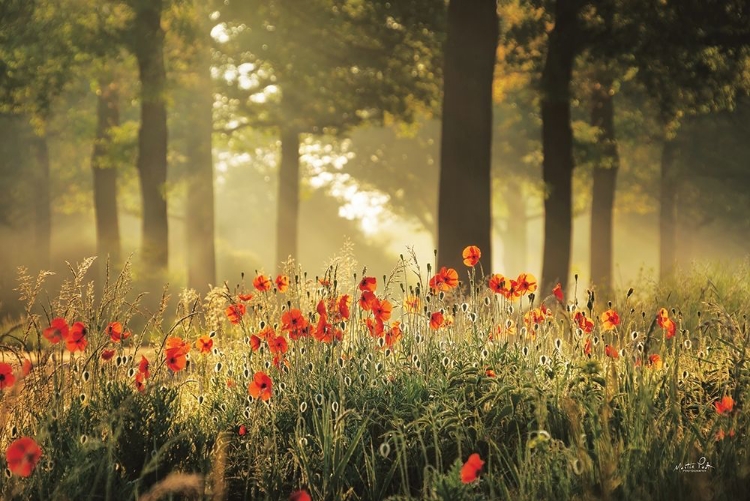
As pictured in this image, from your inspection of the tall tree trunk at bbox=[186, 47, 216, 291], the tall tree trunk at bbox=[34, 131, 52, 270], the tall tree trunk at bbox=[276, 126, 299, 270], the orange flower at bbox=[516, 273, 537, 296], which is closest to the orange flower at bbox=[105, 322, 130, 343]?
the orange flower at bbox=[516, 273, 537, 296]

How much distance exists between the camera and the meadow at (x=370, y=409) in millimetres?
3379

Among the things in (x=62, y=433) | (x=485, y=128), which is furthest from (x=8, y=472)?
(x=485, y=128)

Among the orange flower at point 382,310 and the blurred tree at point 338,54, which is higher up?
the blurred tree at point 338,54

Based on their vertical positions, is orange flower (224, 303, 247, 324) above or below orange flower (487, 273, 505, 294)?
below

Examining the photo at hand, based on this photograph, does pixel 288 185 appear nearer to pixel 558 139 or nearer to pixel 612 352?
pixel 558 139

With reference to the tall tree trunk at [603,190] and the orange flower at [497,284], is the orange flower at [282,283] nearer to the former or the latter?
the orange flower at [497,284]

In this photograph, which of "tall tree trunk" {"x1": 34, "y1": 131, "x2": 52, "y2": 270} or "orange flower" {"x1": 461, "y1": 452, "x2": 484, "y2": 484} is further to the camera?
"tall tree trunk" {"x1": 34, "y1": 131, "x2": 52, "y2": 270}

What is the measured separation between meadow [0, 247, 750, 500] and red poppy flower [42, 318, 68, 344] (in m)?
0.01

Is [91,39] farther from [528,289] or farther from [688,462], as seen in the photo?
[688,462]

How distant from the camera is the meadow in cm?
338

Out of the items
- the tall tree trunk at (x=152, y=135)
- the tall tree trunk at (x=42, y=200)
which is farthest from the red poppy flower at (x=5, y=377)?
the tall tree trunk at (x=42, y=200)

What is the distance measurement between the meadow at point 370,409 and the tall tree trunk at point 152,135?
32.3ft

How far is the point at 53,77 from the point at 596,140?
402 inches

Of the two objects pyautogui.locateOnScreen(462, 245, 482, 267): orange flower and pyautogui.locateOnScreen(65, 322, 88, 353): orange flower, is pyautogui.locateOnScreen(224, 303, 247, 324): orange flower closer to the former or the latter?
pyautogui.locateOnScreen(65, 322, 88, 353): orange flower
